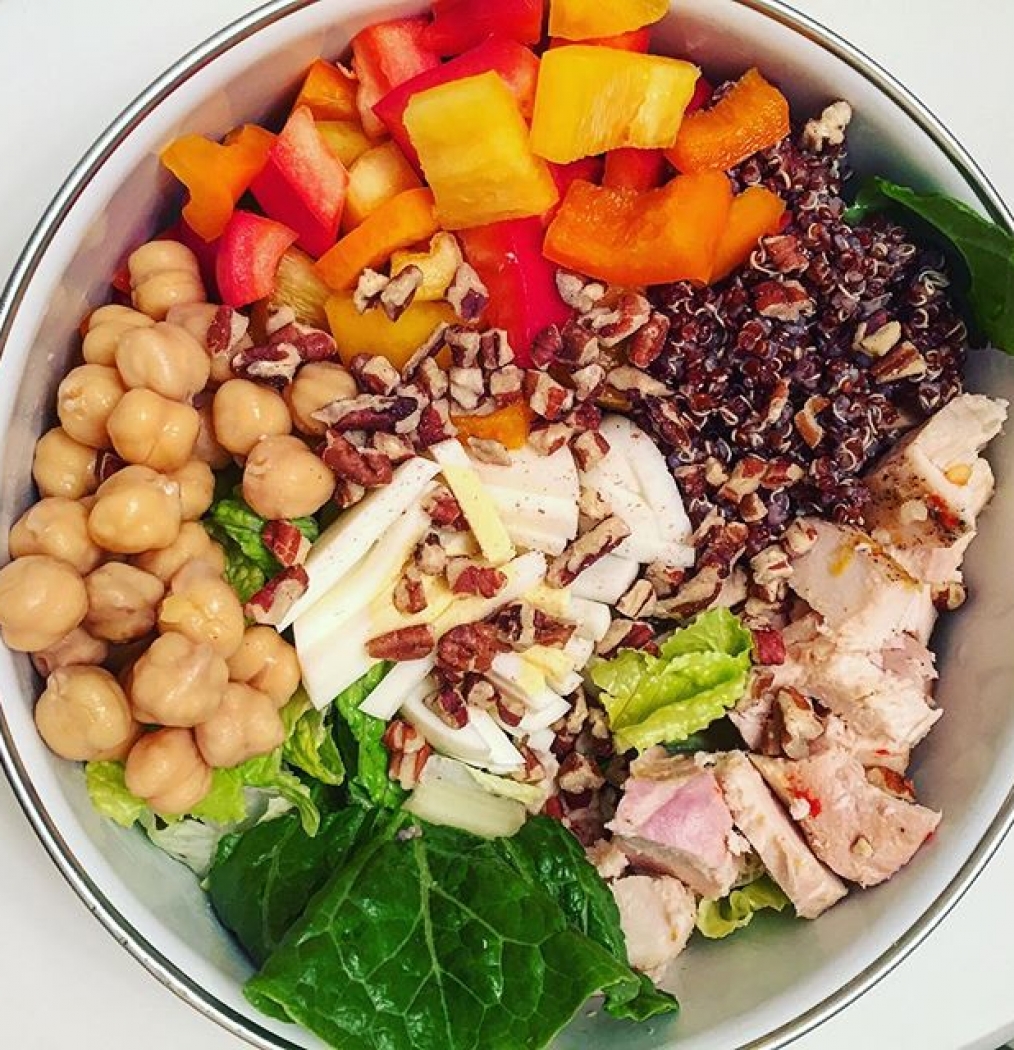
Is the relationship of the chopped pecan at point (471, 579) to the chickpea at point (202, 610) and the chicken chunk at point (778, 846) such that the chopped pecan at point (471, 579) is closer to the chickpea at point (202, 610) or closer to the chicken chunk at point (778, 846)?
the chickpea at point (202, 610)

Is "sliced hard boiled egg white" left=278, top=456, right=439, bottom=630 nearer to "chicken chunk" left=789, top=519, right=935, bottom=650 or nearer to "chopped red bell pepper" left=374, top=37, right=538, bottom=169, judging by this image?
"chopped red bell pepper" left=374, top=37, right=538, bottom=169

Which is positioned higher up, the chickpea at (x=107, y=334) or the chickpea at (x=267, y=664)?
the chickpea at (x=107, y=334)

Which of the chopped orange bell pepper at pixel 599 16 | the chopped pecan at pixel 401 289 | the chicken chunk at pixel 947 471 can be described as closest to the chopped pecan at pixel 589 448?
the chopped pecan at pixel 401 289

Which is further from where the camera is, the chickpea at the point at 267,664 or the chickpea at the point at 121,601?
the chickpea at the point at 267,664

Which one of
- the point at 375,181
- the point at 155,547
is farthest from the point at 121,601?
the point at 375,181

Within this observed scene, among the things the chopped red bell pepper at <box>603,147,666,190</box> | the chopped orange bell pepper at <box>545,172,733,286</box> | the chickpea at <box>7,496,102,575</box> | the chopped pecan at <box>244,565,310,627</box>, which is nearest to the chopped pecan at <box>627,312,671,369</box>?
the chopped orange bell pepper at <box>545,172,733,286</box>

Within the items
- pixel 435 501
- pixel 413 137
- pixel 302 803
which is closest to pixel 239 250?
pixel 413 137

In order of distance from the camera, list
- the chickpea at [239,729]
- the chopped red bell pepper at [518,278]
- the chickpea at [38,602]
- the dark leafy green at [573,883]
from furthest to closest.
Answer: the dark leafy green at [573,883] < the chopped red bell pepper at [518,278] < the chickpea at [239,729] < the chickpea at [38,602]

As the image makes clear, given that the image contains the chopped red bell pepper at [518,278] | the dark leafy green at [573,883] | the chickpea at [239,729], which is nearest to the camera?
the chickpea at [239,729]
